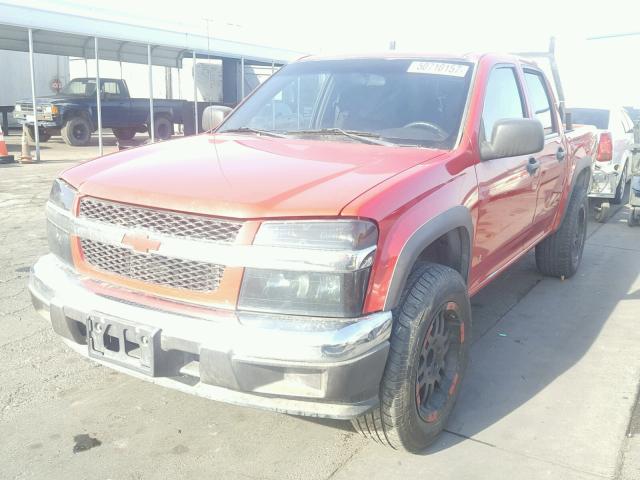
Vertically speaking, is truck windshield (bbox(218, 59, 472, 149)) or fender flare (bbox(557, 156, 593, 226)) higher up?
truck windshield (bbox(218, 59, 472, 149))

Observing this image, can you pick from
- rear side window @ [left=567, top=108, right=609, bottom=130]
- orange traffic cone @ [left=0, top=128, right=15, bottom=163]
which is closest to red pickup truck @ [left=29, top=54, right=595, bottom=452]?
rear side window @ [left=567, top=108, right=609, bottom=130]

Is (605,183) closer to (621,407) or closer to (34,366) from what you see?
(621,407)

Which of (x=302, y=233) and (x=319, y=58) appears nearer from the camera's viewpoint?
(x=302, y=233)

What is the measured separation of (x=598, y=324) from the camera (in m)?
4.61

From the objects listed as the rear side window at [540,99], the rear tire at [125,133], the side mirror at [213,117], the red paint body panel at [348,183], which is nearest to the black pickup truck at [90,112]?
the rear tire at [125,133]

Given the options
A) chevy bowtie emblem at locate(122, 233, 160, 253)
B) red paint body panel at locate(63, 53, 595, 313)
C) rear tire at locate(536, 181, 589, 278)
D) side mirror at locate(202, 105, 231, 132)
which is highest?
side mirror at locate(202, 105, 231, 132)

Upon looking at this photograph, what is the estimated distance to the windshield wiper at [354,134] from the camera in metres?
3.37

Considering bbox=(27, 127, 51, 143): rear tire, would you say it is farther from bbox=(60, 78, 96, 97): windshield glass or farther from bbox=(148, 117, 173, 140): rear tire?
bbox=(148, 117, 173, 140): rear tire

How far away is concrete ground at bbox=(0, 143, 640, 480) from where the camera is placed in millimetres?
2764

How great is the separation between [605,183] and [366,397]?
291 inches

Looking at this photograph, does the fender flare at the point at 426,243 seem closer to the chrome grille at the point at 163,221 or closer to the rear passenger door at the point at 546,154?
the chrome grille at the point at 163,221

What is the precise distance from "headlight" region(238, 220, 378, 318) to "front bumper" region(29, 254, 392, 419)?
49 mm

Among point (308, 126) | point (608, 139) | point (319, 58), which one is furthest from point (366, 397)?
point (608, 139)

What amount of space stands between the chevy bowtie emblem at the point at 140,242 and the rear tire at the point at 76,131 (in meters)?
15.8
